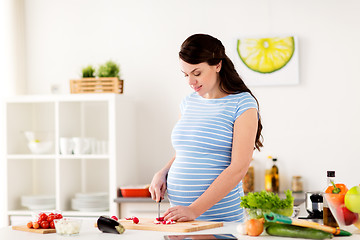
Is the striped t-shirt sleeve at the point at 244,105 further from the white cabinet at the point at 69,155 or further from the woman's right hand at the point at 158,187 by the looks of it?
the white cabinet at the point at 69,155

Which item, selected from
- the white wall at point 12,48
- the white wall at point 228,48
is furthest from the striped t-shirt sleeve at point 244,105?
the white wall at point 12,48

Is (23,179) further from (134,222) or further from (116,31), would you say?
(134,222)

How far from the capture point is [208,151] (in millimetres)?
2283

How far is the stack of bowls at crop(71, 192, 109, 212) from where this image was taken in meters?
3.97

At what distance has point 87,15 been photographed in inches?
176

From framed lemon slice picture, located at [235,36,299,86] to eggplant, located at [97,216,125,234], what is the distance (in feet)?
7.88

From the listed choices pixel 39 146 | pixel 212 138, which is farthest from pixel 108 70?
pixel 212 138

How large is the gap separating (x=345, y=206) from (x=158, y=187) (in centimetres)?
83

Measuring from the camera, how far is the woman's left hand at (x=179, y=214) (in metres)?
2.05

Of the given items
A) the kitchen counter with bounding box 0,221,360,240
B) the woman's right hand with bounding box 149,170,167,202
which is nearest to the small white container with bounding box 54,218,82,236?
the kitchen counter with bounding box 0,221,360,240

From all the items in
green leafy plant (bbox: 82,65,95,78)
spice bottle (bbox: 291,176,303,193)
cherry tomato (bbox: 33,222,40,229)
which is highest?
green leafy plant (bbox: 82,65,95,78)

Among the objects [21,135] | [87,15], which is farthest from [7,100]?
[87,15]

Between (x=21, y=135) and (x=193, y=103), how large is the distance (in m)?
2.29

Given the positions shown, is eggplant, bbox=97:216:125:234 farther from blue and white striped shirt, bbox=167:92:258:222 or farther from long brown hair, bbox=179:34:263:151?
long brown hair, bbox=179:34:263:151
